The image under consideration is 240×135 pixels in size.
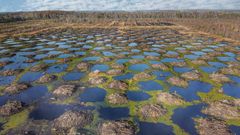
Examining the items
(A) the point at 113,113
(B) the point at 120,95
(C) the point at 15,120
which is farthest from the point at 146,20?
(C) the point at 15,120

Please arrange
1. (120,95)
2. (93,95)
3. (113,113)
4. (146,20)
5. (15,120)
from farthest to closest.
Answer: (146,20)
(93,95)
(120,95)
(113,113)
(15,120)

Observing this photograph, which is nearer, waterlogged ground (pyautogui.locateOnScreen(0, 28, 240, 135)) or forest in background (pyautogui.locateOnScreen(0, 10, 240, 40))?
waterlogged ground (pyautogui.locateOnScreen(0, 28, 240, 135))

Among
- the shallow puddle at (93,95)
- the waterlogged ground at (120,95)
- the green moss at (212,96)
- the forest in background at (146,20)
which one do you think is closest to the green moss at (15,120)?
the waterlogged ground at (120,95)

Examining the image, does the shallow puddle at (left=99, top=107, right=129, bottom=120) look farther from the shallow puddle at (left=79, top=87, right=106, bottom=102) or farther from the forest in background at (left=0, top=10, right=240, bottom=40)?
the forest in background at (left=0, top=10, right=240, bottom=40)

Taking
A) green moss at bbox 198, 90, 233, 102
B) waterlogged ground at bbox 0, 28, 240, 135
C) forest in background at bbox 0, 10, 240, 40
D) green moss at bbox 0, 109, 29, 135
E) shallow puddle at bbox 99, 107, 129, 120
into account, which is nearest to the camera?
green moss at bbox 0, 109, 29, 135

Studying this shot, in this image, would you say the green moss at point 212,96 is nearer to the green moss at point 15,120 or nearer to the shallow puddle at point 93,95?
the shallow puddle at point 93,95

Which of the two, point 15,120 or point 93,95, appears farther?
point 93,95

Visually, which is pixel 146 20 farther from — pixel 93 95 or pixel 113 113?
pixel 113 113

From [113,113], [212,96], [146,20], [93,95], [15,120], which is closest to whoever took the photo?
[15,120]

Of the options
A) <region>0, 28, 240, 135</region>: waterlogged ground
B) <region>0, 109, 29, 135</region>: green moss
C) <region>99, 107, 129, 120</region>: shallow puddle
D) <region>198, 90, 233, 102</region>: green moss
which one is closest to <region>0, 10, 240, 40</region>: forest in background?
<region>0, 28, 240, 135</region>: waterlogged ground
